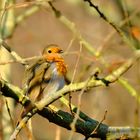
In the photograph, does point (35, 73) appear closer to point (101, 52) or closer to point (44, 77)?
point (44, 77)

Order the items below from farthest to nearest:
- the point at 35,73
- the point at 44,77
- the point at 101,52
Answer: the point at 101,52 → the point at 44,77 → the point at 35,73

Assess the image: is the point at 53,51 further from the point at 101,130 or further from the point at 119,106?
the point at 119,106

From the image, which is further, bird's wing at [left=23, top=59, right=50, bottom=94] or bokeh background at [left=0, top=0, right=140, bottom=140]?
bokeh background at [left=0, top=0, right=140, bottom=140]

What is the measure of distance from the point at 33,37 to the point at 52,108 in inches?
144

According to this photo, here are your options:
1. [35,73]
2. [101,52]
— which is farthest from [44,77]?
[101,52]

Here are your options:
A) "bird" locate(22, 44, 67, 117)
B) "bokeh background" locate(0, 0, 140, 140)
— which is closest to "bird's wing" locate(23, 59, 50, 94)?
"bird" locate(22, 44, 67, 117)

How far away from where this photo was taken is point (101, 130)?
3934 millimetres

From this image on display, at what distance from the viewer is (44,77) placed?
4.80m

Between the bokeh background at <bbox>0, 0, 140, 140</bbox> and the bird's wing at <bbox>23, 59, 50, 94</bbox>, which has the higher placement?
the bokeh background at <bbox>0, 0, 140, 140</bbox>

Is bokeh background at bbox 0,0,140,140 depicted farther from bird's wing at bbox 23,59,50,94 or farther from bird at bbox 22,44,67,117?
bird's wing at bbox 23,59,50,94

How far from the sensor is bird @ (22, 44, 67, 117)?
4.65 metres

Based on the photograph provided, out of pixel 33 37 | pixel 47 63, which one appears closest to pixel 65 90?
pixel 47 63

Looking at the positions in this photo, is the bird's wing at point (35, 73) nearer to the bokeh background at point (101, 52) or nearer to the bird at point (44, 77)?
the bird at point (44, 77)

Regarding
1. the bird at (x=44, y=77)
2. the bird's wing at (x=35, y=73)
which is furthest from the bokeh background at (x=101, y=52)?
the bird's wing at (x=35, y=73)
